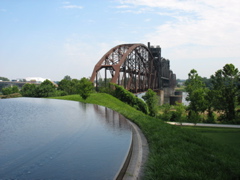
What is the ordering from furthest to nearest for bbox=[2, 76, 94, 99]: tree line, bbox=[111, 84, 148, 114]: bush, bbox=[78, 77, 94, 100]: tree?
bbox=[111, 84, 148, 114]: bush
bbox=[2, 76, 94, 99]: tree line
bbox=[78, 77, 94, 100]: tree

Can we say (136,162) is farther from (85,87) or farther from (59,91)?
(59,91)

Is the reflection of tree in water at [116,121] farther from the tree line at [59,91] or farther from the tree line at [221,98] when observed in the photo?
the tree line at [221,98]

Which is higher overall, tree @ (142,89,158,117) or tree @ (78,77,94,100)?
tree @ (78,77,94,100)

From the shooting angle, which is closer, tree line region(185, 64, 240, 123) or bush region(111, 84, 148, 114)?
bush region(111, 84, 148, 114)

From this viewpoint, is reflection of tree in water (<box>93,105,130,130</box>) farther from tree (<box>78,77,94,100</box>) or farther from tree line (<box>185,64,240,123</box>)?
tree line (<box>185,64,240,123</box>)

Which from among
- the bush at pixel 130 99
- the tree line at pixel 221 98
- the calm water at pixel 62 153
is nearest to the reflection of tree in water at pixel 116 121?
the calm water at pixel 62 153

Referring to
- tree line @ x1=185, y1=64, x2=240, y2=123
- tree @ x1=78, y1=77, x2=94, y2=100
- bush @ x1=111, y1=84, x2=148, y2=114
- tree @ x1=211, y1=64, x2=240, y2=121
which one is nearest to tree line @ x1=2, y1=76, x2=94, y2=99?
tree @ x1=78, y1=77, x2=94, y2=100

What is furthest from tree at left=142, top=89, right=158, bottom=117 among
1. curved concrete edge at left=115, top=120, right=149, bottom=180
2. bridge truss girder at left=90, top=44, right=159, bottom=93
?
curved concrete edge at left=115, top=120, right=149, bottom=180

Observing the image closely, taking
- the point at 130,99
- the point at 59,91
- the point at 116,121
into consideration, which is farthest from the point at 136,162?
the point at 59,91

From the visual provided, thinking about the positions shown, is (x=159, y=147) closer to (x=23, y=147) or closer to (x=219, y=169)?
(x=219, y=169)

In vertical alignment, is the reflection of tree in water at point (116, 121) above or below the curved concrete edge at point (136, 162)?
above

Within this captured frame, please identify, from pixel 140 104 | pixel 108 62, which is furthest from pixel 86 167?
pixel 108 62

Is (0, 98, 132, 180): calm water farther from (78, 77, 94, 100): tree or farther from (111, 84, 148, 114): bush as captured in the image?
(111, 84, 148, 114): bush

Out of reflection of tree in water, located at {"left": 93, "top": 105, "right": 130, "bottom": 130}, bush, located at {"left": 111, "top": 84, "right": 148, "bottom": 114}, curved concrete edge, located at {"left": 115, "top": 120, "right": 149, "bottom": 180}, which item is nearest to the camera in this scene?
curved concrete edge, located at {"left": 115, "top": 120, "right": 149, "bottom": 180}
